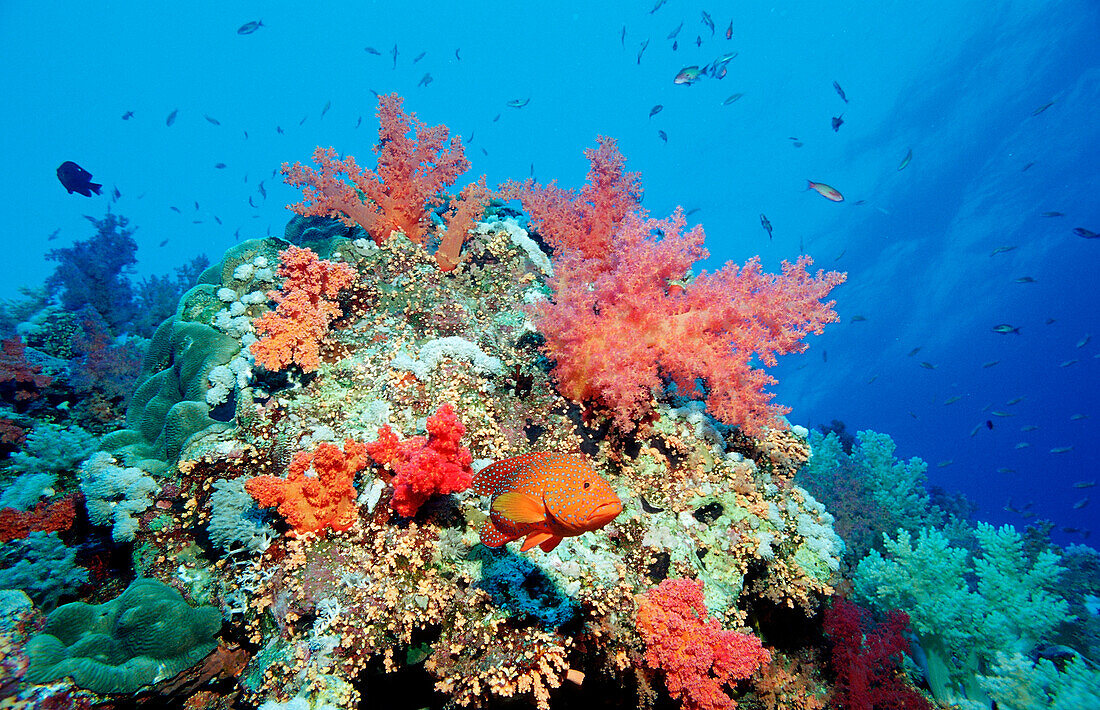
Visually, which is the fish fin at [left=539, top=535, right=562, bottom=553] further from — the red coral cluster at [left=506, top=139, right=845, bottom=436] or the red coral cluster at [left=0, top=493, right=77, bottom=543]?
the red coral cluster at [left=0, top=493, right=77, bottom=543]

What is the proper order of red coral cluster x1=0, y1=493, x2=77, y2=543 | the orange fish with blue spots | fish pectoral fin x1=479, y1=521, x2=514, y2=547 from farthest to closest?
1. red coral cluster x1=0, y1=493, x2=77, y2=543
2. fish pectoral fin x1=479, y1=521, x2=514, y2=547
3. the orange fish with blue spots

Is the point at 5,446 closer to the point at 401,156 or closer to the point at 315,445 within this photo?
the point at 315,445

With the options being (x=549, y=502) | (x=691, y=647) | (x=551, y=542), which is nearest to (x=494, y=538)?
(x=551, y=542)

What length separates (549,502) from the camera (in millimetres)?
2400

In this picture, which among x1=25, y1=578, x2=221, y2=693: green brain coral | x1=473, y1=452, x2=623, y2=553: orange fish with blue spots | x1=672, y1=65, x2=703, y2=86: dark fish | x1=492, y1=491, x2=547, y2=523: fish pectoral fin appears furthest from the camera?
x1=672, y1=65, x2=703, y2=86: dark fish

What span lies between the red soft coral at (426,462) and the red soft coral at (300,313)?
4.80 feet

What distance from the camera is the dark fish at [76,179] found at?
7.87 metres

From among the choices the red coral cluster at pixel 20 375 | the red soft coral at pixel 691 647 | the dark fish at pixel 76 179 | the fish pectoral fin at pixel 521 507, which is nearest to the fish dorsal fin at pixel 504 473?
the fish pectoral fin at pixel 521 507

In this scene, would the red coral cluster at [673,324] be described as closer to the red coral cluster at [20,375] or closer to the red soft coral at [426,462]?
the red soft coral at [426,462]

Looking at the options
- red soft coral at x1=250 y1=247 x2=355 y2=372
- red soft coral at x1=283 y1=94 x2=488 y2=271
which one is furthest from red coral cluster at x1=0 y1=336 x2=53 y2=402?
red soft coral at x1=250 y1=247 x2=355 y2=372

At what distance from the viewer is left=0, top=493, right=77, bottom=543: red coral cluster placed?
3.88 m

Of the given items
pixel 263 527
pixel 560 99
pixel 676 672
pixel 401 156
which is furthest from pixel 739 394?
pixel 560 99

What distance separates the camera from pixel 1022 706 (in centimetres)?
470

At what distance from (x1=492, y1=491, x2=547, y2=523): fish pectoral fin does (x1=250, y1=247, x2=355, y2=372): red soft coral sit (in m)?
2.77
